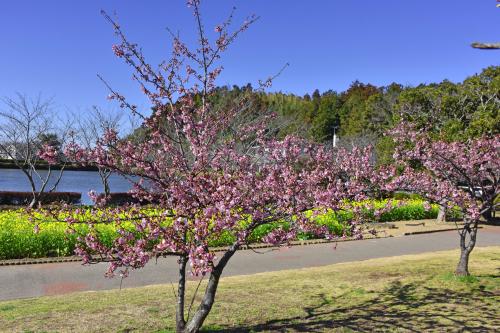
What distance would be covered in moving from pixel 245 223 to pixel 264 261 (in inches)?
264

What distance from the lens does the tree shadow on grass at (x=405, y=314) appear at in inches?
232

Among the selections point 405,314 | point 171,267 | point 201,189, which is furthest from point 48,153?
point 171,267

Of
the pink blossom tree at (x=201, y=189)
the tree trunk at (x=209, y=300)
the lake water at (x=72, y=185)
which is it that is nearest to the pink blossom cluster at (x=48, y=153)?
the pink blossom tree at (x=201, y=189)

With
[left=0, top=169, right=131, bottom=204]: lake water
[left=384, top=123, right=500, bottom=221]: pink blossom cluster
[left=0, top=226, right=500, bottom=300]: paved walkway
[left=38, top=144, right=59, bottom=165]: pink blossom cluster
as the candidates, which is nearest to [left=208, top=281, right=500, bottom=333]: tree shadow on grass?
[left=384, top=123, right=500, bottom=221]: pink blossom cluster

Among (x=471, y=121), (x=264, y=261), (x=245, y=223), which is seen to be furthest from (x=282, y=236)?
(x=471, y=121)

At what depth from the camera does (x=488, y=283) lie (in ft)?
27.3

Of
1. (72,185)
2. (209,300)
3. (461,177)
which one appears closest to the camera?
(209,300)

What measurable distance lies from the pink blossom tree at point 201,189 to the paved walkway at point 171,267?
4.20 metres

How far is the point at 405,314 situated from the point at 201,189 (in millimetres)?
3840

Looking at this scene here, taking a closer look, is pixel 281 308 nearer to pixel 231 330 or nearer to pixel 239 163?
pixel 231 330

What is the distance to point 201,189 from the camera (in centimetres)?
455

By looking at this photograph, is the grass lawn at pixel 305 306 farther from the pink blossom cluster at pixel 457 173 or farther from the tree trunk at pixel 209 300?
the pink blossom cluster at pixel 457 173

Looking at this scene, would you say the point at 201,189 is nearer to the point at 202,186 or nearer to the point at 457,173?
the point at 202,186

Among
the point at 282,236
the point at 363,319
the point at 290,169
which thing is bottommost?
the point at 363,319
